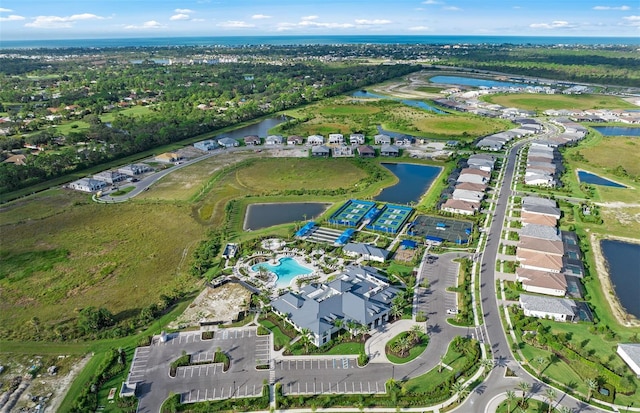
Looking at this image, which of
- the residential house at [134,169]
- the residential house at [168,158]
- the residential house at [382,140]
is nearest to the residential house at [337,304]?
the residential house at [134,169]

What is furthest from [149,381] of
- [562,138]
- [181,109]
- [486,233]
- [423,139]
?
[181,109]

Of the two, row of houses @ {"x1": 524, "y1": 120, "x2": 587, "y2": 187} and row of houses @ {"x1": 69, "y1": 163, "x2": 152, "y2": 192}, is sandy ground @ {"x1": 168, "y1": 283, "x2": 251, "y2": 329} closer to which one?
row of houses @ {"x1": 69, "y1": 163, "x2": 152, "y2": 192}

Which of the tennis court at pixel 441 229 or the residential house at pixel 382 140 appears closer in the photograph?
the tennis court at pixel 441 229

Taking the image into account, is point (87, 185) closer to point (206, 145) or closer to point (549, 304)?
point (206, 145)

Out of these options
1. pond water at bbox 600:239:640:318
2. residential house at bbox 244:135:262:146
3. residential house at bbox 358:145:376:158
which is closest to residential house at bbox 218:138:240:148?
residential house at bbox 244:135:262:146

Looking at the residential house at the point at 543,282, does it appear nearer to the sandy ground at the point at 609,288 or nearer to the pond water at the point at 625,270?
the sandy ground at the point at 609,288

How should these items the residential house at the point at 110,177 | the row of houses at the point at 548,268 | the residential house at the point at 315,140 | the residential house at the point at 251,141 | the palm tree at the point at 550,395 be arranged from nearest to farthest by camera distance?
the palm tree at the point at 550,395, the row of houses at the point at 548,268, the residential house at the point at 110,177, the residential house at the point at 315,140, the residential house at the point at 251,141

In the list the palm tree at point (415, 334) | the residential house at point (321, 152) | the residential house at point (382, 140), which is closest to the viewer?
the palm tree at point (415, 334)
